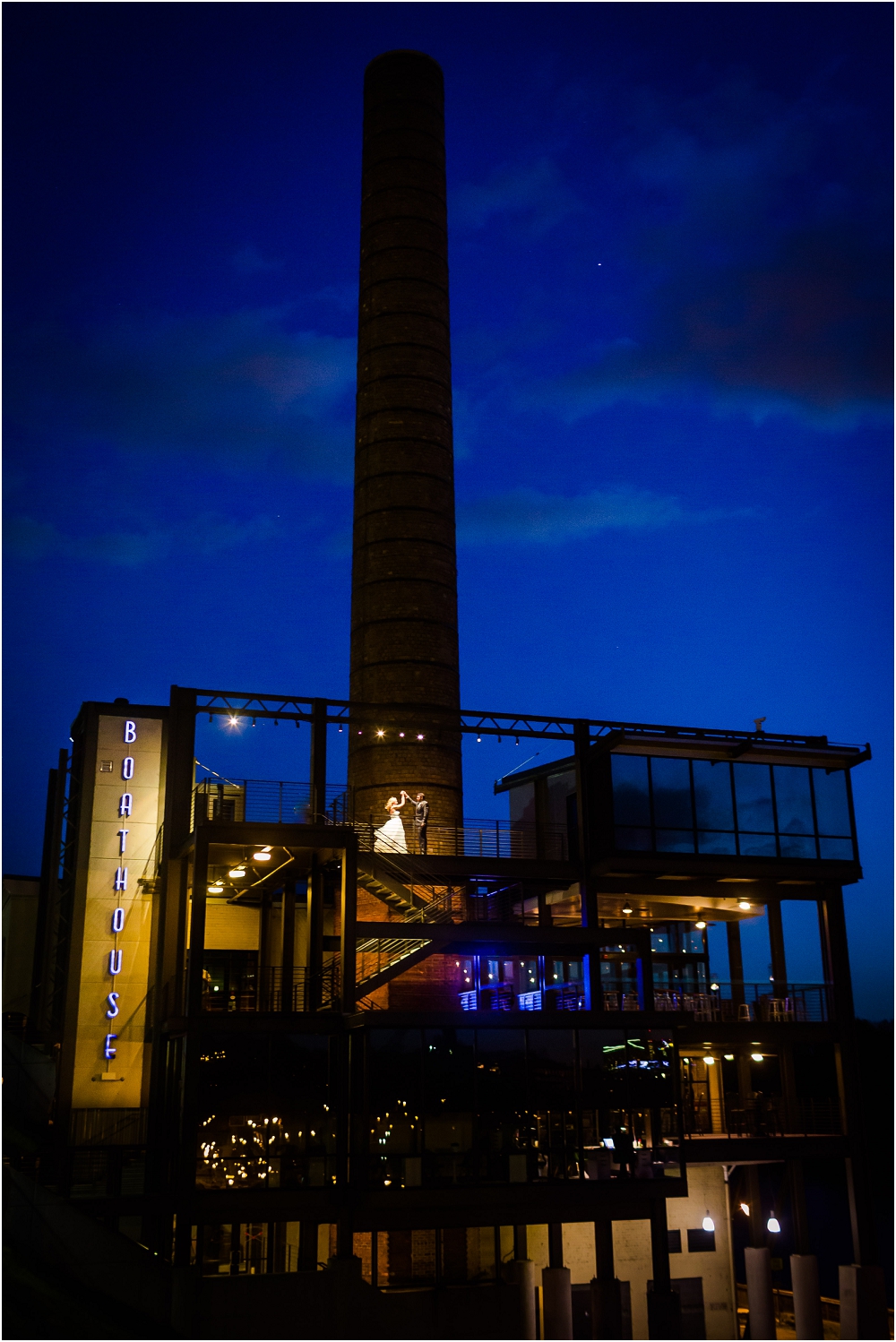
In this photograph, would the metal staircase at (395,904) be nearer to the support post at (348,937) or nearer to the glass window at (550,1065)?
the support post at (348,937)

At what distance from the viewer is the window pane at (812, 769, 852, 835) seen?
32.2m

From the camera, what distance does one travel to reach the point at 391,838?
29.3m

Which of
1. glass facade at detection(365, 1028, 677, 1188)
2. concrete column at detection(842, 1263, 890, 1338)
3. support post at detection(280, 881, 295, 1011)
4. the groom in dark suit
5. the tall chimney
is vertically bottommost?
concrete column at detection(842, 1263, 890, 1338)

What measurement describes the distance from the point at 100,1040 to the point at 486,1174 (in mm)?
10663

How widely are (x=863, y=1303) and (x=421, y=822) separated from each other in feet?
49.4

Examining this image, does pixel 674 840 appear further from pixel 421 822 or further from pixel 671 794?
pixel 421 822

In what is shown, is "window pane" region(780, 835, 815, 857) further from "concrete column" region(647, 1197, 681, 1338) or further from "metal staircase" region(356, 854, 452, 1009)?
"concrete column" region(647, 1197, 681, 1338)

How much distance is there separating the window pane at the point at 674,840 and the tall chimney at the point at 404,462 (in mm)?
5765

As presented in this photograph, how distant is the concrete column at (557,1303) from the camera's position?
87.5ft

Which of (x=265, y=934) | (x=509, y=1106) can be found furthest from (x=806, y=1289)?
(x=265, y=934)

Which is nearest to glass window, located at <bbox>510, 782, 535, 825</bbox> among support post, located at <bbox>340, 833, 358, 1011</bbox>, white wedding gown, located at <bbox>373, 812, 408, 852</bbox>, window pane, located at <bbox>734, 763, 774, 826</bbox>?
white wedding gown, located at <bbox>373, 812, 408, 852</bbox>

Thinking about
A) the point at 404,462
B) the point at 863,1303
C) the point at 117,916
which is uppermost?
the point at 404,462

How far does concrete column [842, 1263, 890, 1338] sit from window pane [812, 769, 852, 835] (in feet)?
34.0

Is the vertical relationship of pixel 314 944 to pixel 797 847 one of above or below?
below
